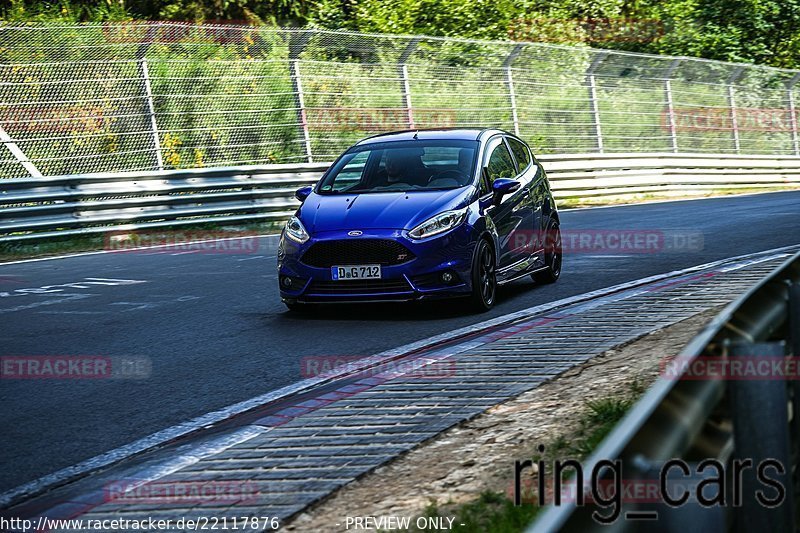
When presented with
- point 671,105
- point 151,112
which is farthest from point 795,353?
point 671,105

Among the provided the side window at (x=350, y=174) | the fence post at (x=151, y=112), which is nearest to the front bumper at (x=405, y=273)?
the side window at (x=350, y=174)

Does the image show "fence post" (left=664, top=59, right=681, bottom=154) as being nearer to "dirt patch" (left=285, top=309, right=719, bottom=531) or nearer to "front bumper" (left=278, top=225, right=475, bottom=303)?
"front bumper" (left=278, top=225, right=475, bottom=303)

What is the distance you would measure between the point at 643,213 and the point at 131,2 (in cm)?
1449

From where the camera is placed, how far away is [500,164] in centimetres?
1198

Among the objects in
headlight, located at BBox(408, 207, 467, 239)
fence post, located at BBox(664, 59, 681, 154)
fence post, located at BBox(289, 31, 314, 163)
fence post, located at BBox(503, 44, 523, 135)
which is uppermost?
headlight, located at BBox(408, 207, 467, 239)

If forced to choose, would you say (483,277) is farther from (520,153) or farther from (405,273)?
(520,153)

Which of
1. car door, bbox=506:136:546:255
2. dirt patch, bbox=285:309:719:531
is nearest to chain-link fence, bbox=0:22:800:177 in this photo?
car door, bbox=506:136:546:255

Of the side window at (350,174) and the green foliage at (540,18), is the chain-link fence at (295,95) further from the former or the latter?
the side window at (350,174)

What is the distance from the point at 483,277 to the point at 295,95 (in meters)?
13.3

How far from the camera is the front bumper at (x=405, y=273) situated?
10.2 meters

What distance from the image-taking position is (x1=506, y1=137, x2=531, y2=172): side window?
41.7 feet

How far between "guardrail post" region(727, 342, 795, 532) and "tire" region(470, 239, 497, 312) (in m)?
7.35

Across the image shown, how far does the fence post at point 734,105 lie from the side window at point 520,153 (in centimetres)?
2191

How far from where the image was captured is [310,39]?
23016mm
